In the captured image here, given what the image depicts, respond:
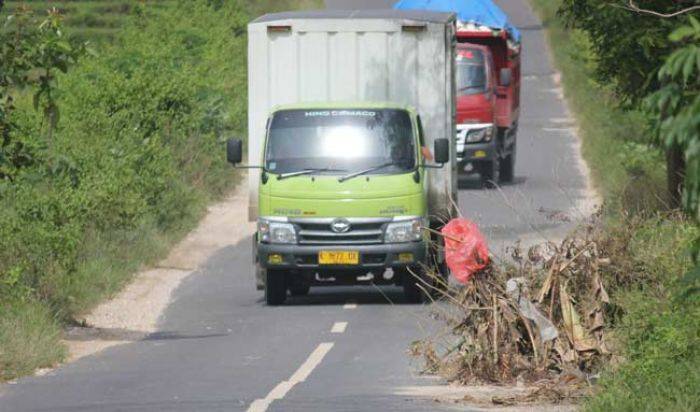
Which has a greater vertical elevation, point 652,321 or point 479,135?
point 652,321

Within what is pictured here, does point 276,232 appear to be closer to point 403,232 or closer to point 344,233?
point 344,233

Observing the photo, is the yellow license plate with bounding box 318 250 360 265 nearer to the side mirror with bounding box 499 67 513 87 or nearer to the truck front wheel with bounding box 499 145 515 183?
the side mirror with bounding box 499 67 513 87

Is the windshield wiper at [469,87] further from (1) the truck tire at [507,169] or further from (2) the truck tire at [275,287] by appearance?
(2) the truck tire at [275,287]

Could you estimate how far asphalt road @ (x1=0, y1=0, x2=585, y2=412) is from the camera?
41.3 feet

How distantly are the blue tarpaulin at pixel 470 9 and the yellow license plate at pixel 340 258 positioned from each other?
16.6m

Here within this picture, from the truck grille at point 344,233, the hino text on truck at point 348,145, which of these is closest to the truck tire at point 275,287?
the hino text on truck at point 348,145

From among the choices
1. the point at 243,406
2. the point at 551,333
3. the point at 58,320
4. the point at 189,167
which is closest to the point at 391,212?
the point at 58,320

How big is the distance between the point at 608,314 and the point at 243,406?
12.5 ft

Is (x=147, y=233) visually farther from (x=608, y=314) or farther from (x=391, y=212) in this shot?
(x=608, y=314)

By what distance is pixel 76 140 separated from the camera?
25594 millimetres

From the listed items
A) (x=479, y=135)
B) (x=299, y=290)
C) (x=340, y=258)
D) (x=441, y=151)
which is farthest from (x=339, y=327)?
(x=479, y=135)

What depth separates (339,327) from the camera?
58.5 feet

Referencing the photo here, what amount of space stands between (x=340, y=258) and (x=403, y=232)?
2.51ft

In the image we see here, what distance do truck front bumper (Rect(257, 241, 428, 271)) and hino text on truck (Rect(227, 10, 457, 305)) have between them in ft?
0.04
